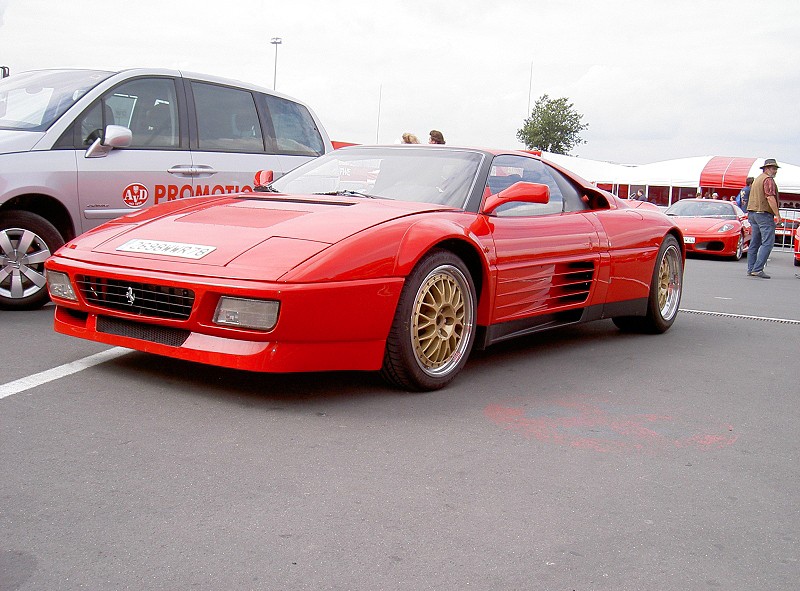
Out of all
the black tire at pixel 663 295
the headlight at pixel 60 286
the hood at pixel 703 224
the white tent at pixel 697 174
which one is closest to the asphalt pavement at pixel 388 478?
the headlight at pixel 60 286

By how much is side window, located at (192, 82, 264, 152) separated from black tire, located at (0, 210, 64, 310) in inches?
55.6

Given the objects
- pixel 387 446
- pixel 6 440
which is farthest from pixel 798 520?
pixel 6 440

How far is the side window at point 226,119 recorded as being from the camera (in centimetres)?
673

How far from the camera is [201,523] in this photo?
97.4 inches

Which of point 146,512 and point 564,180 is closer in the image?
point 146,512

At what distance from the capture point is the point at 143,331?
3.84 m

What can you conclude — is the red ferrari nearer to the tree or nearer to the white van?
the white van

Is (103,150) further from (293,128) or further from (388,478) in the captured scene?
(388,478)

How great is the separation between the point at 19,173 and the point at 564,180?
3.31 m

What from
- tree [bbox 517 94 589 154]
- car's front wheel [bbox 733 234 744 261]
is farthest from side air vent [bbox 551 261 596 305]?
tree [bbox 517 94 589 154]

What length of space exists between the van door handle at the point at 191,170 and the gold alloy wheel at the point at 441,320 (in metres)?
2.95

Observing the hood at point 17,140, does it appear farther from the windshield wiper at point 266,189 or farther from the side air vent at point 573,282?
the side air vent at point 573,282

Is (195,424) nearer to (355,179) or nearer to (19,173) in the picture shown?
(355,179)

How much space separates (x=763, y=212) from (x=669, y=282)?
7.07 metres
